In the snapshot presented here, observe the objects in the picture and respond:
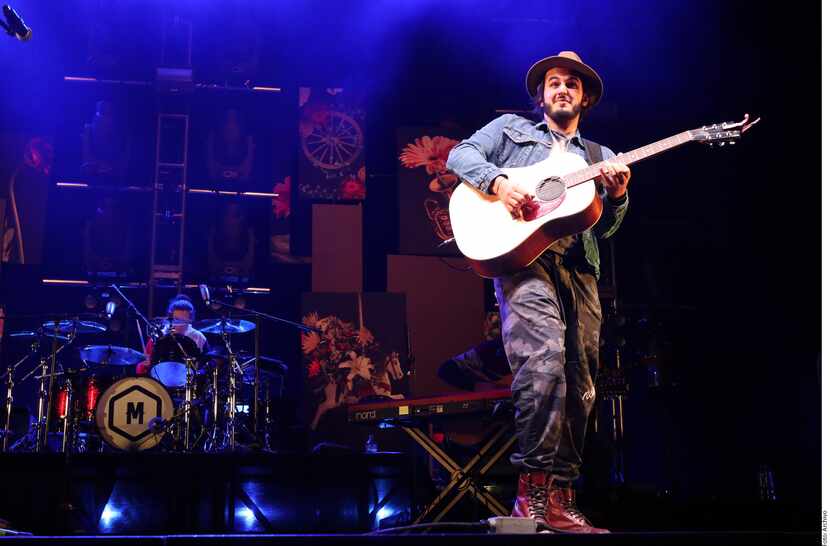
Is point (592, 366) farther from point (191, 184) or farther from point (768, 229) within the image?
point (191, 184)

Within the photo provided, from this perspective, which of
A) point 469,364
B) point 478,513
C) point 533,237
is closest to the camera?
point 533,237

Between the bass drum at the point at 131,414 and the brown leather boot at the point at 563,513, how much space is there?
4435mm

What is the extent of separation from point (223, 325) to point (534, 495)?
5307 mm

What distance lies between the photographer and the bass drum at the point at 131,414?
7.43m

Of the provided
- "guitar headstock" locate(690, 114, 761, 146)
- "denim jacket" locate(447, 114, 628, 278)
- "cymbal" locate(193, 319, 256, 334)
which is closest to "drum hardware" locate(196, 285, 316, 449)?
"cymbal" locate(193, 319, 256, 334)

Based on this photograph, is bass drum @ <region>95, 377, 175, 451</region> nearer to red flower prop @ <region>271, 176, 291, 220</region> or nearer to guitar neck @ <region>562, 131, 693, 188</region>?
red flower prop @ <region>271, 176, 291, 220</region>

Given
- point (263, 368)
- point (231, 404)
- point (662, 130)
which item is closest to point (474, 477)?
point (231, 404)

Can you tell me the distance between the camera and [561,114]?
4.11 meters

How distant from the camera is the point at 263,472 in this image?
5.82 meters

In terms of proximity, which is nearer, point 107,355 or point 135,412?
point 135,412

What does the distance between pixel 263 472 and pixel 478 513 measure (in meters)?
1.28

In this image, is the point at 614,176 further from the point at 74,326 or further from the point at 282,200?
the point at 282,200

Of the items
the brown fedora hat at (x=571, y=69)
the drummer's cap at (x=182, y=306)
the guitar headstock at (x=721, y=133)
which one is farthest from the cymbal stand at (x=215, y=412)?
the guitar headstock at (x=721, y=133)

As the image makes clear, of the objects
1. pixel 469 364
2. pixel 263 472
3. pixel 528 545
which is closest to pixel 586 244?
pixel 528 545
